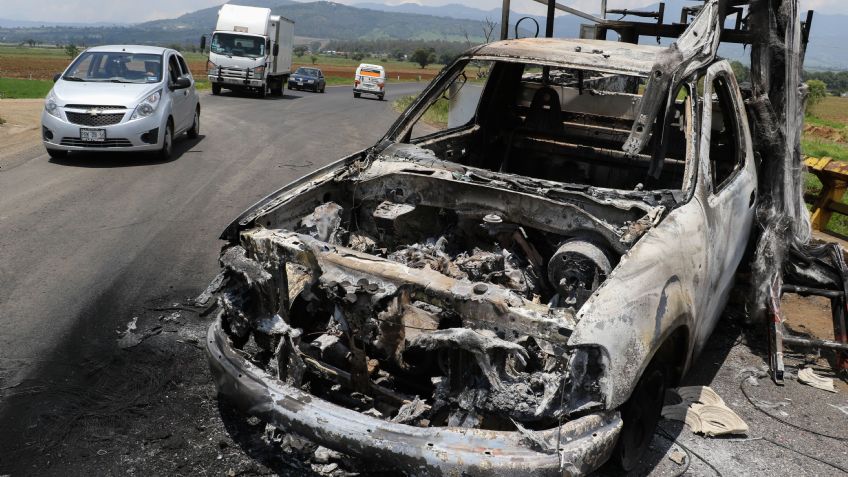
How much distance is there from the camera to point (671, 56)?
4.78m

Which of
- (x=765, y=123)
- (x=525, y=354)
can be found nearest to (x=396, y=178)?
(x=525, y=354)

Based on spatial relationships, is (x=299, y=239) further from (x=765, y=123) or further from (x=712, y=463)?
(x=765, y=123)

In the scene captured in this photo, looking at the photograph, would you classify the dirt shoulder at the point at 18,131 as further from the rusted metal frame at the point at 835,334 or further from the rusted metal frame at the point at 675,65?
the rusted metal frame at the point at 835,334

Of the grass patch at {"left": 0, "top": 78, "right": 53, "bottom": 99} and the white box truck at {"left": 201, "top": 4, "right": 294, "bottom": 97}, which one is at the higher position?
the white box truck at {"left": 201, "top": 4, "right": 294, "bottom": 97}

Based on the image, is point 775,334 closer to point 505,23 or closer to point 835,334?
point 835,334

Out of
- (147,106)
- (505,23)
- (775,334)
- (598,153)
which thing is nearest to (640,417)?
(775,334)

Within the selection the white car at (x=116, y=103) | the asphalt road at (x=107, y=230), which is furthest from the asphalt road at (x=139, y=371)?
the white car at (x=116, y=103)

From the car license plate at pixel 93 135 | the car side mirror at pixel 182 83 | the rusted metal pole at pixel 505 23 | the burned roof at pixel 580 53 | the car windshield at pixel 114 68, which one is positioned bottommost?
the car license plate at pixel 93 135

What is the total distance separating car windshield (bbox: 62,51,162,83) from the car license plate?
1296 millimetres

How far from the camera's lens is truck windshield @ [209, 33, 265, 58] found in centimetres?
2653

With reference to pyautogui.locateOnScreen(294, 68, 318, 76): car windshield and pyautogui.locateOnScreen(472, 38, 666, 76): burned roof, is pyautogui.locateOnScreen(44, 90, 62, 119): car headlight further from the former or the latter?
pyautogui.locateOnScreen(294, 68, 318, 76): car windshield

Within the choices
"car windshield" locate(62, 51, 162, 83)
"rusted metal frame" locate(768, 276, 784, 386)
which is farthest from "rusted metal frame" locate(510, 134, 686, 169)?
"car windshield" locate(62, 51, 162, 83)

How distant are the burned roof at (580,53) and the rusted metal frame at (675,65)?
0.16 meters

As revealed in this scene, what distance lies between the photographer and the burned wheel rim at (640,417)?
3549 mm
